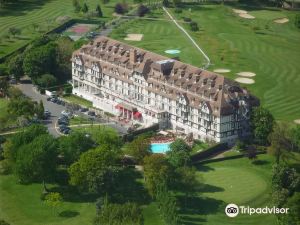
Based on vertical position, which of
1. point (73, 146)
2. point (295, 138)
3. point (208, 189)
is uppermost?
point (73, 146)

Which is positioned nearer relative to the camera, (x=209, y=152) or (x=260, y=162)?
(x=260, y=162)

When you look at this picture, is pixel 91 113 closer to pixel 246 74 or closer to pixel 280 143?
pixel 246 74

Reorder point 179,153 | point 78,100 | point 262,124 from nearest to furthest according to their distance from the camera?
point 179,153 → point 262,124 → point 78,100

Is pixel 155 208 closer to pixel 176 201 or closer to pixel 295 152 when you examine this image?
pixel 176 201

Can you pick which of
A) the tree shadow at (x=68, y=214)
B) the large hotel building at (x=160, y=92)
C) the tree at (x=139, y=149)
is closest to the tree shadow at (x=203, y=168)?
the large hotel building at (x=160, y=92)

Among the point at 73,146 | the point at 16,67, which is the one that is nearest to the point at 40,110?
the point at 73,146

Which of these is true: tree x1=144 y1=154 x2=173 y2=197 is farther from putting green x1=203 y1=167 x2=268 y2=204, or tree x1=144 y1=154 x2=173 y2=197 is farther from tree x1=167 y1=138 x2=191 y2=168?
putting green x1=203 y1=167 x2=268 y2=204
